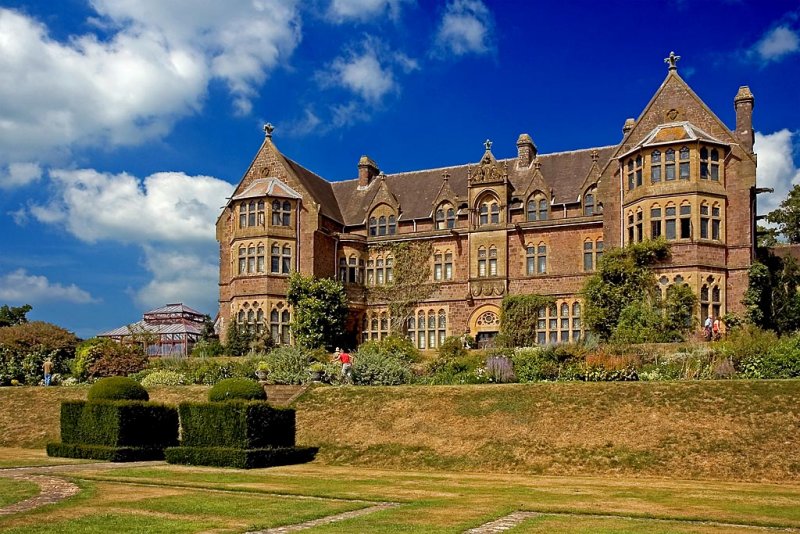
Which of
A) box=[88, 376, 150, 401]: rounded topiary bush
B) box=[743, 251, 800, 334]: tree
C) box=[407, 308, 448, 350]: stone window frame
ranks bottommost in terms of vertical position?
box=[88, 376, 150, 401]: rounded topiary bush

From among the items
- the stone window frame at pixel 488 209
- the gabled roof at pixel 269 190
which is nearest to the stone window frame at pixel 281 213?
the gabled roof at pixel 269 190

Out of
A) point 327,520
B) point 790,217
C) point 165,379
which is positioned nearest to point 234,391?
point 165,379

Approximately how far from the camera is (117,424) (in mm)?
25672

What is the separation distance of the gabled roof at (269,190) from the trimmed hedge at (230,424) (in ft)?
72.6

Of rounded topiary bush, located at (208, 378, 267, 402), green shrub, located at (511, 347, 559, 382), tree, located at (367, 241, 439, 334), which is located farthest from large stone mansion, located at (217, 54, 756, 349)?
rounded topiary bush, located at (208, 378, 267, 402)

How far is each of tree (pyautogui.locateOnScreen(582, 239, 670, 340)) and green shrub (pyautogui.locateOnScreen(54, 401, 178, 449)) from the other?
2026cm

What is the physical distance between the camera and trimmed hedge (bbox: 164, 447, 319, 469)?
2395cm

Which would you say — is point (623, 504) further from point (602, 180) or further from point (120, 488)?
point (602, 180)

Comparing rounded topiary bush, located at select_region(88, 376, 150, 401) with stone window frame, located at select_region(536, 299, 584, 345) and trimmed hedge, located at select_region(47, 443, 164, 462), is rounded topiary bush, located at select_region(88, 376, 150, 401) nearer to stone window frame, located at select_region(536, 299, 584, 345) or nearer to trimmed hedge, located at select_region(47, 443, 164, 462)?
trimmed hedge, located at select_region(47, 443, 164, 462)

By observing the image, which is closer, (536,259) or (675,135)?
(675,135)

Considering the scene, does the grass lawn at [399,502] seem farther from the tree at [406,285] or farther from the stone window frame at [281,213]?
the stone window frame at [281,213]

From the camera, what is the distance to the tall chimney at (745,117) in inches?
1554

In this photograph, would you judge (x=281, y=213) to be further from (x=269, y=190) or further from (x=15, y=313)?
(x=15, y=313)

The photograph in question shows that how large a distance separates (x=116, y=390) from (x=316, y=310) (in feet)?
59.6
